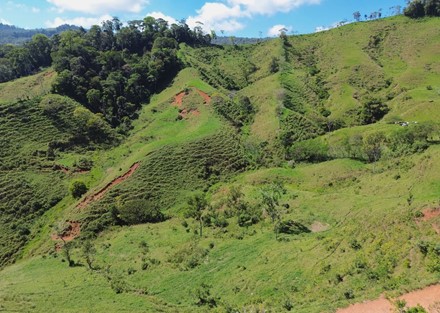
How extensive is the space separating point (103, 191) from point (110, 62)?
58973 millimetres

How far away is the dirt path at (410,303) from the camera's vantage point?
25.6 metres

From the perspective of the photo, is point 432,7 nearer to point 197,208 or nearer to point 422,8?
point 422,8

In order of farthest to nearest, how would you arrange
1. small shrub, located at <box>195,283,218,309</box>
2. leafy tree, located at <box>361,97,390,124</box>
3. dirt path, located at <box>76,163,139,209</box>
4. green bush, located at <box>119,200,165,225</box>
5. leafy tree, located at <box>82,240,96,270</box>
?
leafy tree, located at <box>361,97,390,124</box>, dirt path, located at <box>76,163,139,209</box>, green bush, located at <box>119,200,165,225</box>, leafy tree, located at <box>82,240,96,270</box>, small shrub, located at <box>195,283,218,309</box>

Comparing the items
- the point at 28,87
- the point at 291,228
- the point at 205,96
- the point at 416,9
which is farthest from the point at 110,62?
the point at 416,9

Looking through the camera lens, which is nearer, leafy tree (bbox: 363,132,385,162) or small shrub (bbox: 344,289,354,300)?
small shrub (bbox: 344,289,354,300)

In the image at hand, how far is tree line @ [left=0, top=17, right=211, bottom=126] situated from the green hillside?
863 millimetres

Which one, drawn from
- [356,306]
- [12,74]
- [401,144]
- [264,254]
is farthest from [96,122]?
[356,306]

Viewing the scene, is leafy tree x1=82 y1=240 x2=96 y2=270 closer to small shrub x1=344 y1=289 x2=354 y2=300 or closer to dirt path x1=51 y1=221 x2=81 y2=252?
dirt path x1=51 y1=221 x2=81 y2=252

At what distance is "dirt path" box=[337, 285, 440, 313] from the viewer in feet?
84.1

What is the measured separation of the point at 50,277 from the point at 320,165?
51902 mm

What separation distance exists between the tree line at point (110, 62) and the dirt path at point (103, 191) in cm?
3011

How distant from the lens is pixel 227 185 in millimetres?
75562

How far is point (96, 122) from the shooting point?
307ft

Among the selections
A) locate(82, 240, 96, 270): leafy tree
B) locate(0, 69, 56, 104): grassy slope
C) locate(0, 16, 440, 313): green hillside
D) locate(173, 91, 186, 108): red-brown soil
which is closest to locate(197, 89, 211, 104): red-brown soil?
locate(0, 16, 440, 313): green hillside
